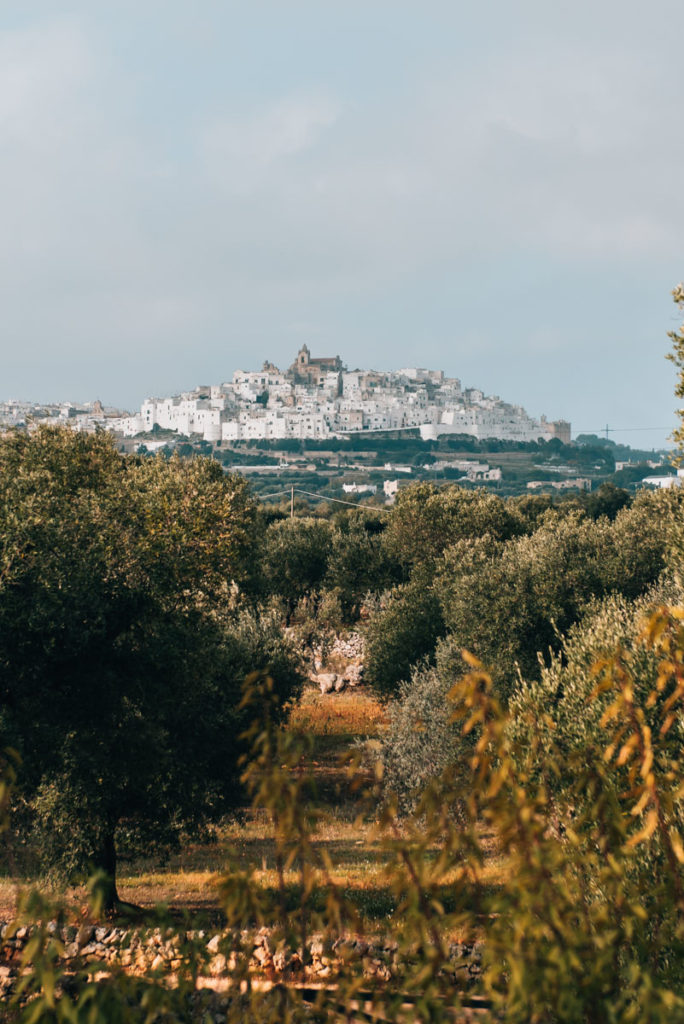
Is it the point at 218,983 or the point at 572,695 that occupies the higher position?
the point at 572,695

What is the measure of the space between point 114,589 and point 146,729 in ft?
7.87

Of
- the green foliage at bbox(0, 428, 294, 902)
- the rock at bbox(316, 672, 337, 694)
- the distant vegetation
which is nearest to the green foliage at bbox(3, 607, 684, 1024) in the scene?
the distant vegetation

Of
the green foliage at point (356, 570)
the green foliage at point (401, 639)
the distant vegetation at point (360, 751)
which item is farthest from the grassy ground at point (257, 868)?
the green foliage at point (356, 570)

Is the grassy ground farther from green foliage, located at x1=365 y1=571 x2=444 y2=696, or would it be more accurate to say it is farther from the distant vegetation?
green foliage, located at x1=365 y1=571 x2=444 y2=696

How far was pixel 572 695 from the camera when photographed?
14266 millimetres

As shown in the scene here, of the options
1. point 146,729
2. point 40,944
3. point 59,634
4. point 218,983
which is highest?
point 40,944

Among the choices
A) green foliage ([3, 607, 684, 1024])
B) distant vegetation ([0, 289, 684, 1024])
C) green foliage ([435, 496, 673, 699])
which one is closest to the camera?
green foliage ([3, 607, 684, 1024])

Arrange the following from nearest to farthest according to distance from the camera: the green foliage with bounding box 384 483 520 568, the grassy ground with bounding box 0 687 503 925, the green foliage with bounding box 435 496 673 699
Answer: the grassy ground with bounding box 0 687 503 925 → the green foliage with bounding box 435 496 673 699 → the green foliage with bounding box 384 483 520 568

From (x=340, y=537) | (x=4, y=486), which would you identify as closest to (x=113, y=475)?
(x=4, y=486)

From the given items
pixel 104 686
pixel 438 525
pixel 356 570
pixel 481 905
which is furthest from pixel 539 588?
pixel 356 570

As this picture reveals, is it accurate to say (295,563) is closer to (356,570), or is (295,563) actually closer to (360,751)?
(356,570)

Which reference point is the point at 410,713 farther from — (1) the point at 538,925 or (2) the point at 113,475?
(1) the point at 538,925

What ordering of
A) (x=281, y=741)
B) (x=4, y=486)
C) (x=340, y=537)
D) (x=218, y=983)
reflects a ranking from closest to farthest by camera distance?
(x=281, y=741)
(x=218, y=983)
(x=4, y=486)
(x=340, y=537)

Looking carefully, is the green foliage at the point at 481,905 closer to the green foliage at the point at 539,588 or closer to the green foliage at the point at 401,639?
the green foliage at the point at 539,588
